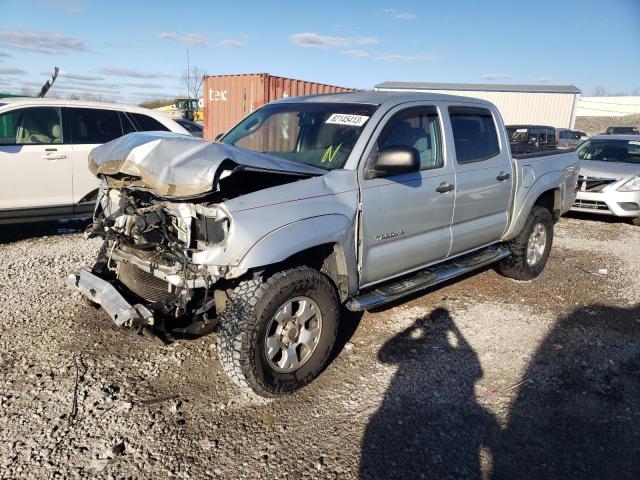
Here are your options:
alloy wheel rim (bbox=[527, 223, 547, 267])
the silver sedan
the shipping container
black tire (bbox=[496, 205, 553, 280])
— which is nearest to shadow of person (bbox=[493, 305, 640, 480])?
black tire (bbox=[496, 205, 553, 280])

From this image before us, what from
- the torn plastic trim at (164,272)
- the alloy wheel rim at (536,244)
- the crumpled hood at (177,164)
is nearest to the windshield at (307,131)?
the crumpled hood at (177,164)

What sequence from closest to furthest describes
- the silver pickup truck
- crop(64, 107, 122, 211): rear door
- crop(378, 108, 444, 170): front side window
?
the silver pickup truck < crop(378, 108, 444, 170): front side window < crop(64, 107, 122, 211): rear door

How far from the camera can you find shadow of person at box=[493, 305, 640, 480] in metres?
2.75

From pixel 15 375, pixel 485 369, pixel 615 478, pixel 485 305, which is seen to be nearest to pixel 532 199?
pixel 485 305

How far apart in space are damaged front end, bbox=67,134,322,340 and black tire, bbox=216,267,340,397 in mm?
189

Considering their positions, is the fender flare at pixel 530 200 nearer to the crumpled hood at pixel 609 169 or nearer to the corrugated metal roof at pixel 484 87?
the crumpled hood at pixel 609 169

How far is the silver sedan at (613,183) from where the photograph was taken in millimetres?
9023

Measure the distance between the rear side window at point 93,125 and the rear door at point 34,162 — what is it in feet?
0.56

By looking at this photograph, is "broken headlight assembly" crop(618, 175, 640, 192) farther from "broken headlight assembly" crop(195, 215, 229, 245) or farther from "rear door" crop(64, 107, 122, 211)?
"rear door" crop(64, 107, 122, 211)

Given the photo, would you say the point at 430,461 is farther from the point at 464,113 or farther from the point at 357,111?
the point at 464,113

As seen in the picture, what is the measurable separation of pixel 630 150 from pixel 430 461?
9777 millimetres

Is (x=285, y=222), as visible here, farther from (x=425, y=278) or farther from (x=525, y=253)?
(x=525, y=253)

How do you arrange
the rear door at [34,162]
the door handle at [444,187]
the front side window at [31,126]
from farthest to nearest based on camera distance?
1. the front side window at [31,126]
2. the rear door at [34,162]
3. the door handle at [444,187]

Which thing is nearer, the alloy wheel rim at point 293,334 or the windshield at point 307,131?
the alloy wheel rim at point 293,334
